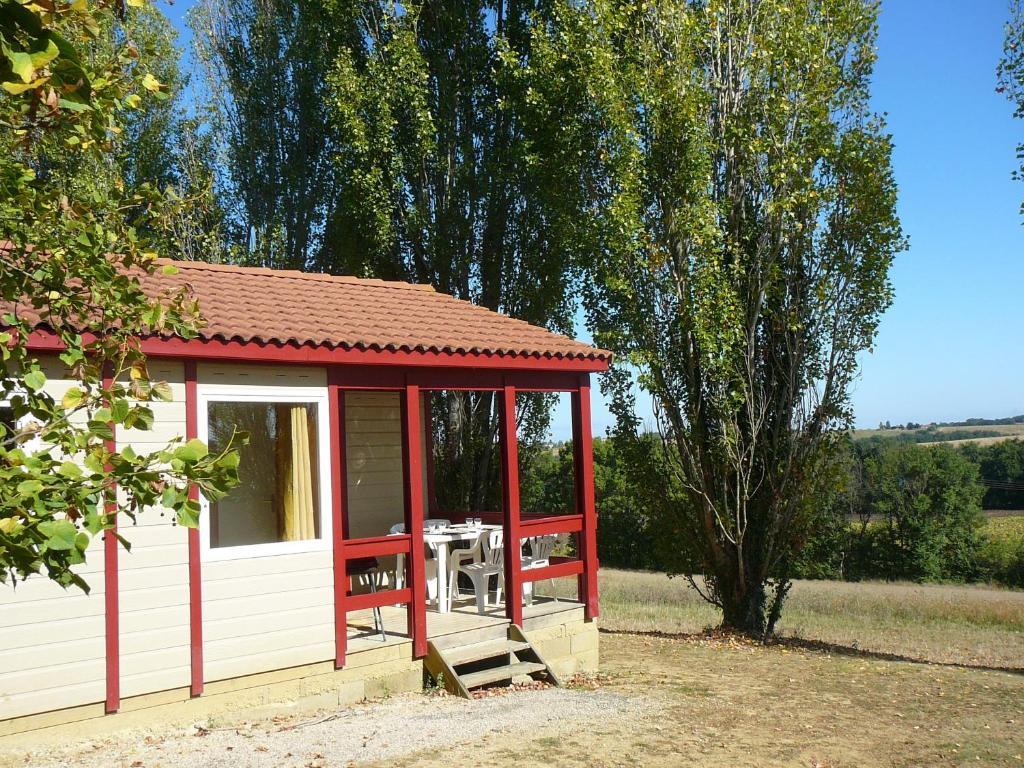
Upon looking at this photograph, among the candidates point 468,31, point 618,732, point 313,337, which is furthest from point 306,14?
point 618,732

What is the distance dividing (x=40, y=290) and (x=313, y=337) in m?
3.88

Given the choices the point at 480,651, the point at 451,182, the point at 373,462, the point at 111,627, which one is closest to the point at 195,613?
the point at 111,627

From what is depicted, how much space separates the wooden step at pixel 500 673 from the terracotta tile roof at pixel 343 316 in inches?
110

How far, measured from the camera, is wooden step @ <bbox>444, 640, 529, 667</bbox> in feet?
27.0

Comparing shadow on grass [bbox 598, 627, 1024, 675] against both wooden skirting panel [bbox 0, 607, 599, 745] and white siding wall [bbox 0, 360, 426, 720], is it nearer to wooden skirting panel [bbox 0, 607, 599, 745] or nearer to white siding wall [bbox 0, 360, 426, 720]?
wooden skirting panel [bbox 0, 607, 599, 745]

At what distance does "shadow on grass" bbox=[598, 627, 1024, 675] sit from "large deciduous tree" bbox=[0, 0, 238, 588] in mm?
10616

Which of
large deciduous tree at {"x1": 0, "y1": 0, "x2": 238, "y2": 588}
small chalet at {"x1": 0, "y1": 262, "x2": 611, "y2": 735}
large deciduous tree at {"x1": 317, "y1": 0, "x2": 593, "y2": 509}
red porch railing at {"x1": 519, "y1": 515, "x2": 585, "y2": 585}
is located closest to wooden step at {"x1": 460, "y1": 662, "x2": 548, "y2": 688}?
small chalet at {"x1": 0, "y1": 262, "x2": 611, "y2": 735}

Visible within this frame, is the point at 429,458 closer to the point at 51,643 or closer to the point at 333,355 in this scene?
the point at 333,355

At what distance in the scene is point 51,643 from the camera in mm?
6215

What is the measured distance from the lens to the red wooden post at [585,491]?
31.8 feet

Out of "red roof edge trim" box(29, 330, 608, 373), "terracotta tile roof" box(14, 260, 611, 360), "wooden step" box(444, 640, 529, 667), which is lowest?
"wooden step" box(444, 640, 529, 667)

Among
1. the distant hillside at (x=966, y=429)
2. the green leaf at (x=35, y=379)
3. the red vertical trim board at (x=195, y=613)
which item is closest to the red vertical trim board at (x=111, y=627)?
the red vertical trim board at (x=195, y=613)

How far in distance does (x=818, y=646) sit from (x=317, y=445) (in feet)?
28.2

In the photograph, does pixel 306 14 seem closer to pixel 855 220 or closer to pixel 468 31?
pixel 468 31
